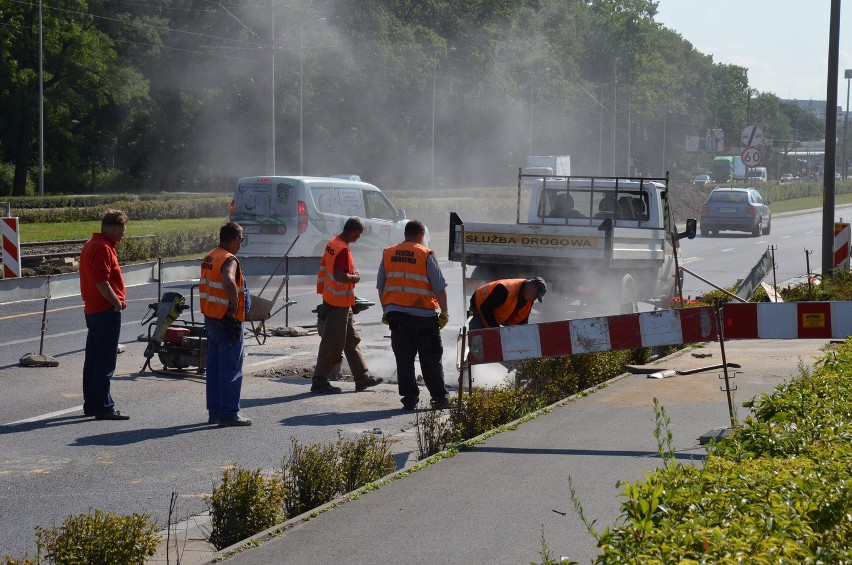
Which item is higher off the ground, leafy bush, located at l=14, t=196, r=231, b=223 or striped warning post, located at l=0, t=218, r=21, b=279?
leafy bush, located at l=14, t=196, r=231, b=223

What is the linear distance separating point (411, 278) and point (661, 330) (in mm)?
2287

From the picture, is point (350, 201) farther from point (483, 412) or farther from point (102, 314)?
point (483, 412)

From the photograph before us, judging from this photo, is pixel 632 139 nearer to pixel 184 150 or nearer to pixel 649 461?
pixel 184 150

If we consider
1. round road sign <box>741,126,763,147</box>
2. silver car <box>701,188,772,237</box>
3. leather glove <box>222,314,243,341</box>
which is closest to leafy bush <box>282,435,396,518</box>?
leather glove <box>222,314,243,341</box>

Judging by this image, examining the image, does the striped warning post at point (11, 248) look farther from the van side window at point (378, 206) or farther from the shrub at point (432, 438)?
the shrub at point (432, 438)

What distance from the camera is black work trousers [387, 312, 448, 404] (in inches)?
391

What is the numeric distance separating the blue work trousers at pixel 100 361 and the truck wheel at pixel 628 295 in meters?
6.84

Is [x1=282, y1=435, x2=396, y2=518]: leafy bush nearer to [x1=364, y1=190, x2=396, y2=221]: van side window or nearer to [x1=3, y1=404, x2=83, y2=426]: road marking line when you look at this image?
[x1=3, y1=404, x2=83, y2=426]: road marking line

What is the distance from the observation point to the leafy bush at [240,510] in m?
5.69

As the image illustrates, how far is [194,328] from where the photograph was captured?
37.2ft

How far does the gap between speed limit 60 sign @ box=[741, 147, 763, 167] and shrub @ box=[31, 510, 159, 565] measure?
38.0 m

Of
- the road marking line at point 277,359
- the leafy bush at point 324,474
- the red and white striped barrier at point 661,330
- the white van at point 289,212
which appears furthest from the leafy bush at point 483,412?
the white van at point 289,212

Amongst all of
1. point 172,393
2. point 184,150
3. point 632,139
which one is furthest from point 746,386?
point 632,139

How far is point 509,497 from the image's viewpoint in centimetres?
643
